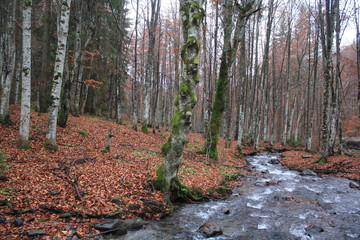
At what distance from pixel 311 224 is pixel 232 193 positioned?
10.4 ft

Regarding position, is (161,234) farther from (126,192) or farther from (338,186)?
(338,186)

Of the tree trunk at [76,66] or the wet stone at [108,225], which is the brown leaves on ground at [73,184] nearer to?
the wet stone at [108,225]

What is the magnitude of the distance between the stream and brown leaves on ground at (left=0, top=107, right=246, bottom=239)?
2.68 ft

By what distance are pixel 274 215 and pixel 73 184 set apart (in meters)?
5.98

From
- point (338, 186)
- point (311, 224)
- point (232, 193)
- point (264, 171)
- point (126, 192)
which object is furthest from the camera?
point (264, 171)

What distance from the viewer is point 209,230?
5.35m

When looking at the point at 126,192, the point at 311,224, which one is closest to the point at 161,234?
the point at 126,192

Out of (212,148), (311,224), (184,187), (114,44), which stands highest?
A: (114,44)

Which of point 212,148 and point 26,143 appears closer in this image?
point 26,143

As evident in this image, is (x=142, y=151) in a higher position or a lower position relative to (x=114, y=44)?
lower

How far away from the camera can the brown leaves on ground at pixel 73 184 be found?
4.77 m

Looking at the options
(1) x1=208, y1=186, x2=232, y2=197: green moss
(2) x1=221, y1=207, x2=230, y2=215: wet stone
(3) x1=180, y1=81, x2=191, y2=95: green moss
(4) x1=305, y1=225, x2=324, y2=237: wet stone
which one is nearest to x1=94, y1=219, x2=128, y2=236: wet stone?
(2) x1=221, y1=207, x2=230, y2=215: wet stone

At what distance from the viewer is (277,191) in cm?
932

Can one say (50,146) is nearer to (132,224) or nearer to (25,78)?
(25,78)
